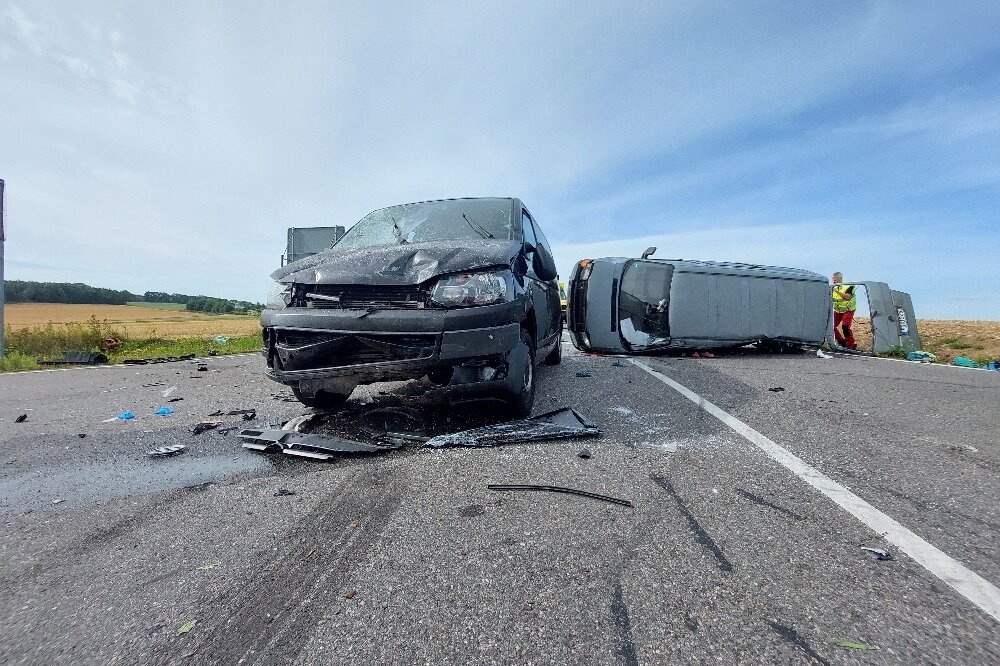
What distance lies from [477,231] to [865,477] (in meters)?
3.23

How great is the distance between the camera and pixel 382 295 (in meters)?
3.50

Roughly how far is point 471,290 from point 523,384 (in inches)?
32.8

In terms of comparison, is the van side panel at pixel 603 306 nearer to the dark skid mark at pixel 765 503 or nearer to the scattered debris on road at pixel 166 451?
the dark skid mark at pixel 765 503

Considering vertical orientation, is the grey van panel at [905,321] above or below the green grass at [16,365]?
above

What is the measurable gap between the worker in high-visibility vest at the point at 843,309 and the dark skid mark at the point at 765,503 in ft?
39.7

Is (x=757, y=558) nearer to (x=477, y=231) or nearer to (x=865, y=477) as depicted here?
(x=865, y=477)

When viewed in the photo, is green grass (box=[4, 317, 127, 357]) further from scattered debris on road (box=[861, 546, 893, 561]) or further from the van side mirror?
scattered debris on road (box=[861, 546, 893, 561])

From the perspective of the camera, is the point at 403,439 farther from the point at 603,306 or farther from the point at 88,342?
the point at 88,342

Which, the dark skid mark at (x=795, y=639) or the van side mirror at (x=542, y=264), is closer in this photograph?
the dark skid mark at (x=795, y=639)

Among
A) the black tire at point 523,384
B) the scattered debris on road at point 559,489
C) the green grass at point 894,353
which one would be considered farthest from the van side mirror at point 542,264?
the green grass at point 894,353

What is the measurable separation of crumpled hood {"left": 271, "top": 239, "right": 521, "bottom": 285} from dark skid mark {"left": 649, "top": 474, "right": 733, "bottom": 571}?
1.80 m

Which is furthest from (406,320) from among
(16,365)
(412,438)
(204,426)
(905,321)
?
(905,321)

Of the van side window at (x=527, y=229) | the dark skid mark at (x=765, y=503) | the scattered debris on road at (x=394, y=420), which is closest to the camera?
the dark skid mark at (x=765, y=503)

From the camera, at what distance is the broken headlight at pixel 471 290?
11.2ft
